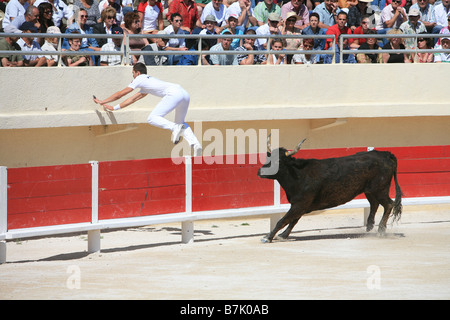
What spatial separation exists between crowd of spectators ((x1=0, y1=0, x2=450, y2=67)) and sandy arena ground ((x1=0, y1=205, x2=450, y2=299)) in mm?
2708

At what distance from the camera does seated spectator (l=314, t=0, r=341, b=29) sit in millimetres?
14773

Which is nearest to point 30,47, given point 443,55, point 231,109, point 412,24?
point 231,109

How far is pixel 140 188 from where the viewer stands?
11.3m

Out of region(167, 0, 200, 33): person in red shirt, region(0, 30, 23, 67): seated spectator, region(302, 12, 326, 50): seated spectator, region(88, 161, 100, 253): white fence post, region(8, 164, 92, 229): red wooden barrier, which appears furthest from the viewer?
region(302, 12, 326, 50): seated spectator

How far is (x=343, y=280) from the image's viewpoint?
833cm

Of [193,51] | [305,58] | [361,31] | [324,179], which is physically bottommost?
[324,179]

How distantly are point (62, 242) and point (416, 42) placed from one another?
262 inches

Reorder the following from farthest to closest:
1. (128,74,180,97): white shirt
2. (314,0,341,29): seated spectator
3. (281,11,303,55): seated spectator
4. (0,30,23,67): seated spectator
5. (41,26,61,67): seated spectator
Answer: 1. (314,0,341,29): seated spectator
2. (281,11,303,55): seated spectator
3. (41,26,61,67): seated spectator
4. (0,30,23,67): seated spectator
5. (128,74,180,97): white shirt

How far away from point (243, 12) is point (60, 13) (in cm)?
305

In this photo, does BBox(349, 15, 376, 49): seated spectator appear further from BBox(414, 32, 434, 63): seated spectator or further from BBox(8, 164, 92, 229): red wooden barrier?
BBox(8, 164, 92, 229): red wooden barrier

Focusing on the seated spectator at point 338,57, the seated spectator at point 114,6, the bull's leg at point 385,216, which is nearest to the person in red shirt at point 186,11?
the seated spectator at point 114,6

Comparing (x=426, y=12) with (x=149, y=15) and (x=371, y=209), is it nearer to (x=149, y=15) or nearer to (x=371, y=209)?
(x=149, y=15)

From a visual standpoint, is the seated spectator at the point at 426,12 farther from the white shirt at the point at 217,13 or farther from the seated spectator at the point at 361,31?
the white shirt at the point at 217,13

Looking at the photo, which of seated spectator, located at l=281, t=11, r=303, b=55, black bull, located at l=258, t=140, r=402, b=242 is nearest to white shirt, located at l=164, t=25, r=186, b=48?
seated spectator, located at l=281, t=11, r=303, b=55
